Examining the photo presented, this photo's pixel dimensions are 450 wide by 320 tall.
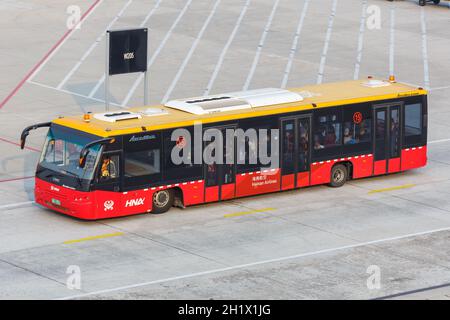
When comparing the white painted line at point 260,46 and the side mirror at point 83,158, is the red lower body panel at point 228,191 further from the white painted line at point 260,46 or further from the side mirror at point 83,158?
the white painted line at point 260,46

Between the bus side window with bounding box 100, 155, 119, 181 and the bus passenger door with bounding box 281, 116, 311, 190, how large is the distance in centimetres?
545

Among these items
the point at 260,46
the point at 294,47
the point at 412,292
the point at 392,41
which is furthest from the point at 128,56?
the point at 392,41

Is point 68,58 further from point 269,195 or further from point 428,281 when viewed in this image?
point 428,281

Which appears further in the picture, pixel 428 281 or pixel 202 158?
pixel 202 158

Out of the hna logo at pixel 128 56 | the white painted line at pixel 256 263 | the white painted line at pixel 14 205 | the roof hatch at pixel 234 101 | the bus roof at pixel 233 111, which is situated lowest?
the white painted line at pixel 256 263

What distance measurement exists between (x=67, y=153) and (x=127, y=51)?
702 centimetres

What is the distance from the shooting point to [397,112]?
125 ft

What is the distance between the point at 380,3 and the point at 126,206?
3867 cm

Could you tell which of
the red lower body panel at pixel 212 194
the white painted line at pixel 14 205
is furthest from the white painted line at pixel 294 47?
the white painted line at pixel 14 205

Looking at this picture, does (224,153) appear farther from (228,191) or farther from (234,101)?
(234,101)

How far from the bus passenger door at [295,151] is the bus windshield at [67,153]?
610cm

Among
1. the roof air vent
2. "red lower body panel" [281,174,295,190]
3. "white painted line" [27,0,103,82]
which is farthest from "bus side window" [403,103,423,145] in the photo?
"white painted line" [27,0,103,82]

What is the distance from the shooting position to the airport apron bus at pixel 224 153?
107ft

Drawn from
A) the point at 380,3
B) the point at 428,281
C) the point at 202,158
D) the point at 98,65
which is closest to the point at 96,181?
the point at 202,158
